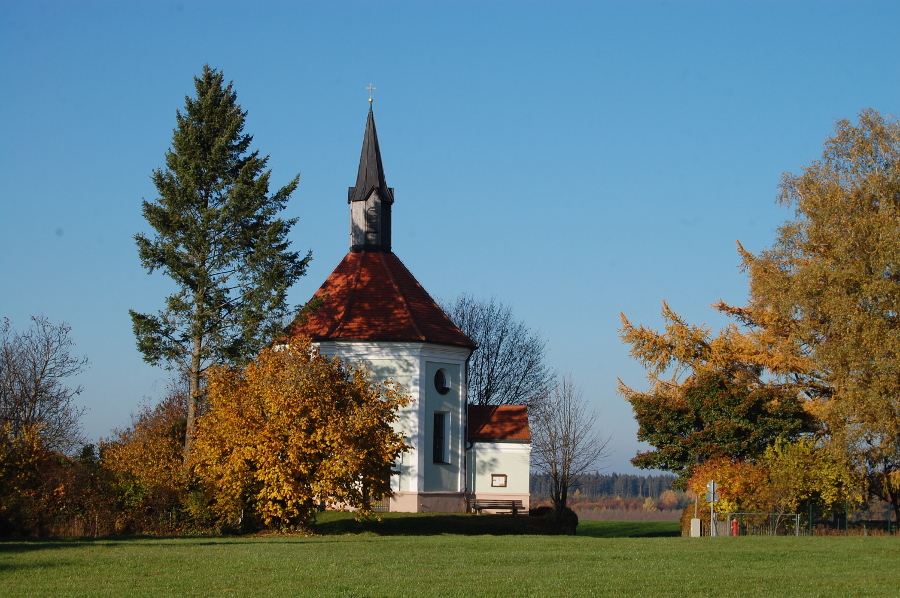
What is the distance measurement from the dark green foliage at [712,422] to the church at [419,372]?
5.58 metres

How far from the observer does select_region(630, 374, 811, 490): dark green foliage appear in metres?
37.2

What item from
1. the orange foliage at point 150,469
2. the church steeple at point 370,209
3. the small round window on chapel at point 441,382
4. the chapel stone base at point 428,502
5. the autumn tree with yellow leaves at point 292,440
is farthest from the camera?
the church steeple at point 370,209

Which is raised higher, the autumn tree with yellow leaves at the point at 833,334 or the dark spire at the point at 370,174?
the dark spire at the point at 370,174

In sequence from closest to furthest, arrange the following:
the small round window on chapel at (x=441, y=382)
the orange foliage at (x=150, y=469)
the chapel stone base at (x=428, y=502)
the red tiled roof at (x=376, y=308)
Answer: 1. the orange foliage at (x=150, y=469)
2. the chapel stone base at (x=428, y=502)
3. the red tiled roof at (x=376, y=308)
4. the small round window on chapel at (x=441, y=382)

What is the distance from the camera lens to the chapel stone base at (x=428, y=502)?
36.6 meters

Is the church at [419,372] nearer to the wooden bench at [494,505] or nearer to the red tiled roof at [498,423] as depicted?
the red tiled roof at [498,423]

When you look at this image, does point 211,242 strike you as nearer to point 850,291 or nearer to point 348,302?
point 348,302

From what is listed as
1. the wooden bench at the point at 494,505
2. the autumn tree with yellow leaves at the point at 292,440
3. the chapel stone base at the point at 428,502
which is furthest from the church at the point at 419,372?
the autumn tree with yellow leaves at the point at 292,440

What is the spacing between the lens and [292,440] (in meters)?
25.2

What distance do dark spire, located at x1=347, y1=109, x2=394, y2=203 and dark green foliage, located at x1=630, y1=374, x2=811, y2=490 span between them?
594 inches

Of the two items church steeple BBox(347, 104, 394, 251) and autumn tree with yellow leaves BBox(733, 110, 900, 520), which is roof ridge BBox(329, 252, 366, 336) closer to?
church steeple BBox(347, 104, 394, 251)

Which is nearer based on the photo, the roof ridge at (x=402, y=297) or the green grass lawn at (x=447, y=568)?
the green grass lawn at (x=447, y=568)

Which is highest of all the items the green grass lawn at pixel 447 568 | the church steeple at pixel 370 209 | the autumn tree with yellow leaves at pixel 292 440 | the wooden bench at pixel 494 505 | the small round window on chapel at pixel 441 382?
the church steeple at pixel 370 209

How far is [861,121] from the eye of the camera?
35844 mm
